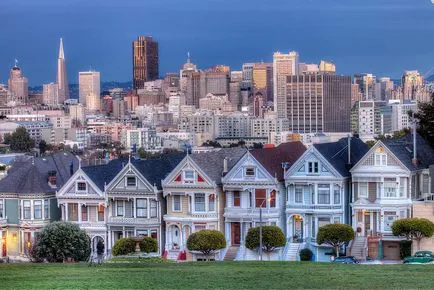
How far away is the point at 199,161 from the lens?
41969 millimetres

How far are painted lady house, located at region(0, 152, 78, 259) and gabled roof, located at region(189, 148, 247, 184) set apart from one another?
537 centimetres

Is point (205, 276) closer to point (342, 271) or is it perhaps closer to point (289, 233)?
point (342, 271)

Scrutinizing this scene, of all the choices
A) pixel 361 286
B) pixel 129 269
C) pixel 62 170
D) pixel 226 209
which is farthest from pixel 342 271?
pixel 62 170

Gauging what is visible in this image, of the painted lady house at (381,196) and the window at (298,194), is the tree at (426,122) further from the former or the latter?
the window at (298,194)

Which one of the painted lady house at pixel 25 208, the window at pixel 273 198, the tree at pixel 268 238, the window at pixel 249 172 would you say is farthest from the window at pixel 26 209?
the window at pixel 273 198

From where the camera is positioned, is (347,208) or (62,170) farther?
(62,170)

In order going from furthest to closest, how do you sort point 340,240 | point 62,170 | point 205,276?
point 62,170
point 340,240
point 205,276

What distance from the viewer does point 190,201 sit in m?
41.4

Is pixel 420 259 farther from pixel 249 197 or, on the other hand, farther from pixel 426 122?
pixel 426 122

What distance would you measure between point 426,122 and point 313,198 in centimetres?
995

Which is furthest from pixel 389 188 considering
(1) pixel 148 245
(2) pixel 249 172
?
(1) pixel 148 245

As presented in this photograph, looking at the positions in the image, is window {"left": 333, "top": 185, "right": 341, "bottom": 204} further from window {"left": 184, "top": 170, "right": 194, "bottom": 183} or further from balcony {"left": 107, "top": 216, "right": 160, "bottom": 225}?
balcony {"left": 107, "top": 216, "right": 160, "bottom": 225}

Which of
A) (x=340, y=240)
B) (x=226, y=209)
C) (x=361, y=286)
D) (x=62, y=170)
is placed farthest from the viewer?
(x=62, y=170)

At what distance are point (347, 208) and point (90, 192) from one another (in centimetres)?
840
